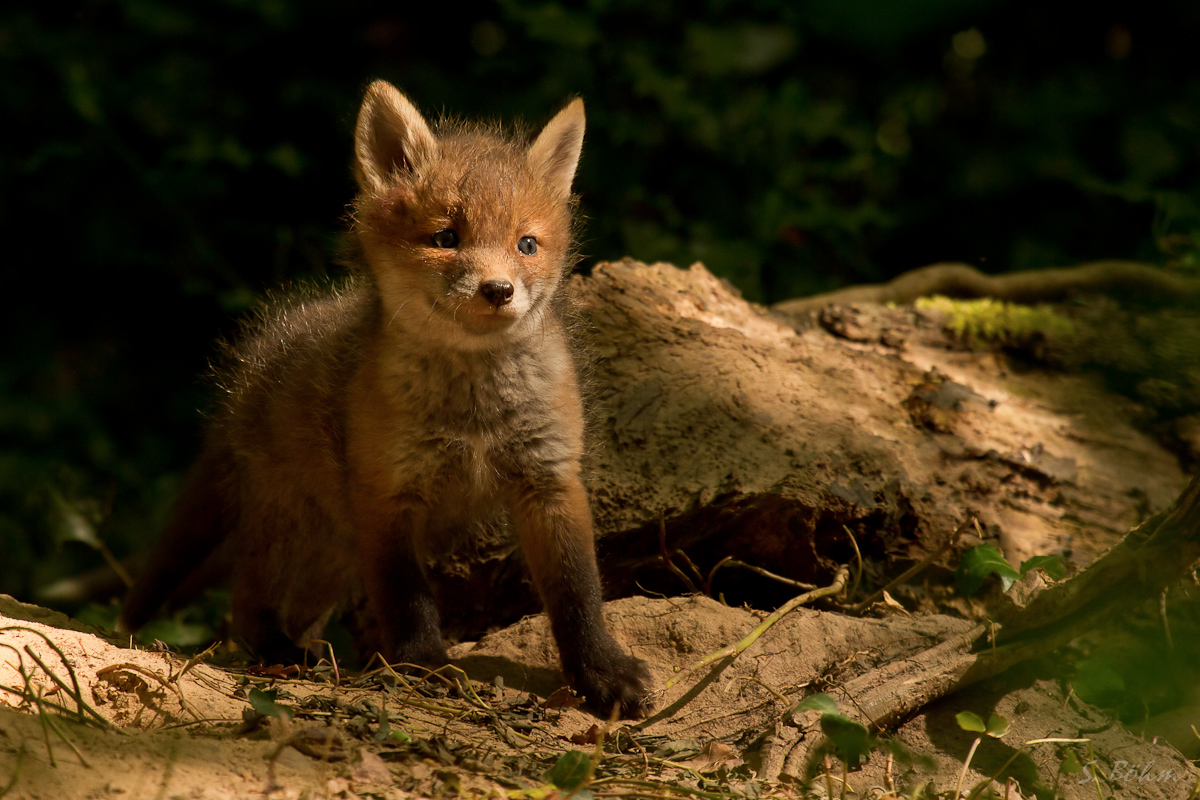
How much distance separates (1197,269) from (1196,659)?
437cm

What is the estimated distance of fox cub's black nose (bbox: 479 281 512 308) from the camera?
2670mm

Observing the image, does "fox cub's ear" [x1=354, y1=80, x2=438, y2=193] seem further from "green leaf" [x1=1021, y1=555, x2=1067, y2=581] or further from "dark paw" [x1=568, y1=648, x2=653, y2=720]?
"green leaf" [x1=1021, y1=555, x2=1067, y2=581]

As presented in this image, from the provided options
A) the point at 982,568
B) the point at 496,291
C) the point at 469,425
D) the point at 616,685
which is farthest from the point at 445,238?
the point at 982,568

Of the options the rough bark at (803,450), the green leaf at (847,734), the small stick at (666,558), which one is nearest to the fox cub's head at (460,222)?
the rough bark at (803,450)

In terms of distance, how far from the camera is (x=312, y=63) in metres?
5.84

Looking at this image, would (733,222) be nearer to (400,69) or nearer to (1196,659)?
(400,69)

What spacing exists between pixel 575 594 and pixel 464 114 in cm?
352

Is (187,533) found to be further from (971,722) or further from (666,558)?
(971,722)

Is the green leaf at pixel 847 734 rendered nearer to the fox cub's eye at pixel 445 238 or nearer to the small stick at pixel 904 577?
the small stick at pixel 904 577

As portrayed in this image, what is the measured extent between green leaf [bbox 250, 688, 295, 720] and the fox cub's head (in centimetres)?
116

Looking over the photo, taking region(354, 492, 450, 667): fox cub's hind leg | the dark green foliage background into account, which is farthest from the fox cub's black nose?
the dark green foliage background

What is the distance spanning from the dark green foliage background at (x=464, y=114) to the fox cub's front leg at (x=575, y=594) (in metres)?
2.79

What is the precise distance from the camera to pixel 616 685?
A: 2.75m

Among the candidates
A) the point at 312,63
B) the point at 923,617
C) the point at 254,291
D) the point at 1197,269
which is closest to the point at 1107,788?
the point at 923,617
